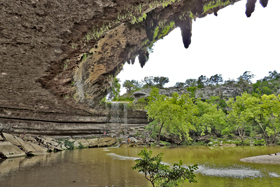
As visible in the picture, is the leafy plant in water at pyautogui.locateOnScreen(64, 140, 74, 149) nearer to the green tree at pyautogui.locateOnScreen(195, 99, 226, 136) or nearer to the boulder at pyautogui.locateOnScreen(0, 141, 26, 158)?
the boulder at pyautogui.locateOnScreen(0, 141, 26, 158)

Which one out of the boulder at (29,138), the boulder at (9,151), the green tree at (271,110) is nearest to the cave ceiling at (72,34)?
the boulder at (9,151)

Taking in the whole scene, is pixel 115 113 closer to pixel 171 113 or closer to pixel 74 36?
pixel 171 113

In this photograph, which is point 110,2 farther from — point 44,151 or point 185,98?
point 185,98

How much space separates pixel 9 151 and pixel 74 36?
1146 centimetres

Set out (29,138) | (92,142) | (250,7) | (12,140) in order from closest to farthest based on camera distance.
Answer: (250,7) < (12,140) < (29,138) < (92,142)

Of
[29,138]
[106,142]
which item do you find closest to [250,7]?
[29,138]

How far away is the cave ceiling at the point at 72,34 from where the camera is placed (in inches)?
127

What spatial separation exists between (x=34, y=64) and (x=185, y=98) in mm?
17978

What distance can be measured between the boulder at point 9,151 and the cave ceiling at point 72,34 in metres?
4.54

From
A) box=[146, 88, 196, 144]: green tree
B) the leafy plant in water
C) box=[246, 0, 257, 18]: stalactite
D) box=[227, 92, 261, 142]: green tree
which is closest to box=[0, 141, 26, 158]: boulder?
the leafy plant in water

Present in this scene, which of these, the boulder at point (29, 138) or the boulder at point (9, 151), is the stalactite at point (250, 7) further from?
the boulder at point (29, 138)

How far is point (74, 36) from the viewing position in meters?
4.06

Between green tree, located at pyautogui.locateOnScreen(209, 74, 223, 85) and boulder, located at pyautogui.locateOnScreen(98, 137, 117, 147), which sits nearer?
boulder, located at pyautogui.locateOnScreen(98, 137, 117, 147)

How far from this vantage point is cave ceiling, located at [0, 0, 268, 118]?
3236mm
